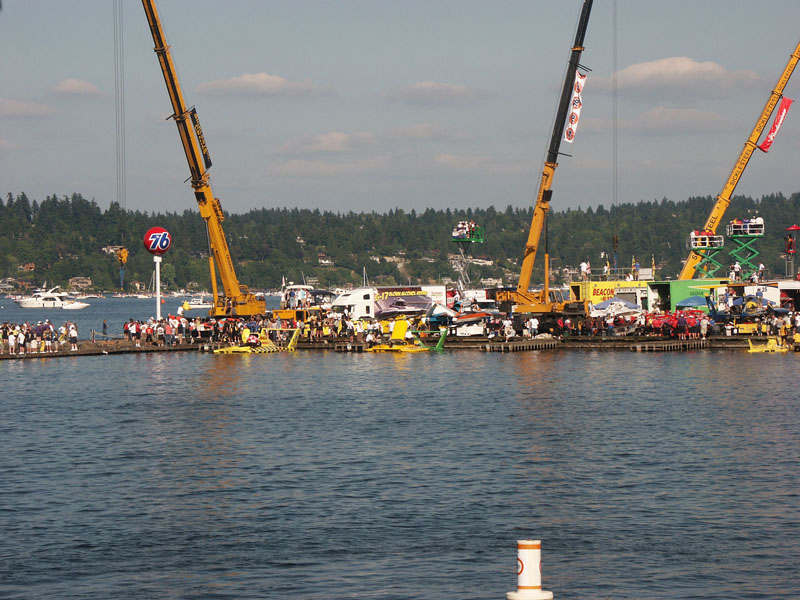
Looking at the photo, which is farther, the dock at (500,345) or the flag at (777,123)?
the flag at (777,123)

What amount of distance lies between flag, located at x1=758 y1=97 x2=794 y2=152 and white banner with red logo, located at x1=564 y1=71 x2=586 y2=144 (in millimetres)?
35622

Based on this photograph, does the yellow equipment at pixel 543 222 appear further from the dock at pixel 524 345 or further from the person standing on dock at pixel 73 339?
the person standing on dock at pixel 73 339

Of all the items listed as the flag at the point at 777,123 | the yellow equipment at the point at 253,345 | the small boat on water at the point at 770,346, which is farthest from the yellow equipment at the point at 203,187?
the flag at the point at 777,123

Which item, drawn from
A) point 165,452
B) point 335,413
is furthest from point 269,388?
point 165,452

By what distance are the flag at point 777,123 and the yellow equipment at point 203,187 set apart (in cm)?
5216

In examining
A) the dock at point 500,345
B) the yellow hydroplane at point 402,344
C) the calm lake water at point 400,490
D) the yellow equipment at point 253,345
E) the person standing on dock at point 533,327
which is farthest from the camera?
the person standing on dock at point 533,327

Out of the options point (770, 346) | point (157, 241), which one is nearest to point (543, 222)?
point (770, 346)

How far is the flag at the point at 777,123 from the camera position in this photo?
103875 millimetres

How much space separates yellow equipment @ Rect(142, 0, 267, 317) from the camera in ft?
257

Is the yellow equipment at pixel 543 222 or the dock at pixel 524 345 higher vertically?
the yellow equipment at pixel 543 222

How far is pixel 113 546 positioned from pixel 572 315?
2616 inches

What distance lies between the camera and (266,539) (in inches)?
983

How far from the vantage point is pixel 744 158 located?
350 ft

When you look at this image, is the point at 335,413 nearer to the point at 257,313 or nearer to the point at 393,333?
the point at 393,333
